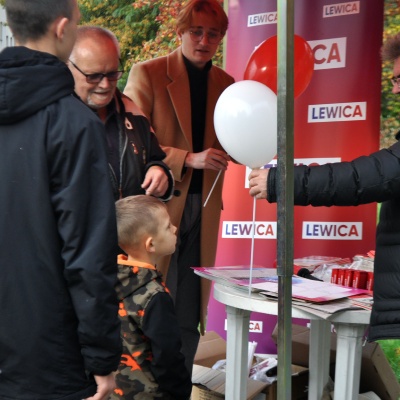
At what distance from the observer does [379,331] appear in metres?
1.97

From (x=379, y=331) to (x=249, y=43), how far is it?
265cm

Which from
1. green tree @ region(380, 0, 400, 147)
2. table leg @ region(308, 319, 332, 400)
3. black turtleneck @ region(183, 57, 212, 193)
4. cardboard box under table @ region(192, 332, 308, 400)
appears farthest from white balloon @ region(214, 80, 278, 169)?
green tree @ region(380, 0, 400, 147)

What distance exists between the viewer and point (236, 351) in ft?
8.44

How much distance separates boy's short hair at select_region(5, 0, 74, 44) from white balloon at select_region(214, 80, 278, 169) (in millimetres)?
1168

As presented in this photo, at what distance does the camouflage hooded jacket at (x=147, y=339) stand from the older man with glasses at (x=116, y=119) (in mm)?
536

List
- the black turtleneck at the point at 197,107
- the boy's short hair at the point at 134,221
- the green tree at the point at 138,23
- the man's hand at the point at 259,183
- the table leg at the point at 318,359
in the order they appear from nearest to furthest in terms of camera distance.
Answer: the man's hand at the point at 259,183
the boy's short hair at the point at 134,221
the table leg at the point at 318,359
the black turtleneck at the point at 197,107
the green tree at the point at 138,23

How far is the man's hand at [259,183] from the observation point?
78.5 inches

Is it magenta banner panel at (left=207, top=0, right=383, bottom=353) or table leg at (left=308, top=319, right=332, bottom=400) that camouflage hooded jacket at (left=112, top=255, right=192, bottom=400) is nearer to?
table leg at (left=308, top=319, right=332, bottom=400)

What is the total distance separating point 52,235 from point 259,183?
748 millimetres

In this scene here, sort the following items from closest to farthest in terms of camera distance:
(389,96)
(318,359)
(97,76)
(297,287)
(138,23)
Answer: (297,287) → (97,76) → (318,359) → (389,96) → (138,23)

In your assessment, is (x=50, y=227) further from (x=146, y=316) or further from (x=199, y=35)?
(x=199, y=35)

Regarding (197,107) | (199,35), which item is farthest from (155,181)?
(199,35)

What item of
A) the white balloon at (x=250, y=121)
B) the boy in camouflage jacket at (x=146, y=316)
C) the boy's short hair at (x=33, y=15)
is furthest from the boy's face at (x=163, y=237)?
the boy's short hair at (x=33, y=15)

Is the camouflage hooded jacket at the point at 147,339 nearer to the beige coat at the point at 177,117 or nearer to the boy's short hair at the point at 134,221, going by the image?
the boy's short hair at the point at 134,221
